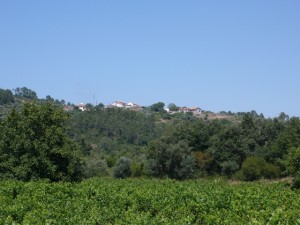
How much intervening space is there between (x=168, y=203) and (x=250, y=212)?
584 cm

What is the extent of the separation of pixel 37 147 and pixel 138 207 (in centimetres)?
1757

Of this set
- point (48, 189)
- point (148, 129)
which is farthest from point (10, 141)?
point (148, 129)

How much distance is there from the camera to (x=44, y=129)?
4053cm

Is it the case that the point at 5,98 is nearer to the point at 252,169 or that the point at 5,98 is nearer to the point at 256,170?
the point at 252,169

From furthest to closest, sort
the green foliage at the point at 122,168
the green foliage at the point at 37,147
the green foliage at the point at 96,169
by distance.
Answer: the green foliage at the point at 96,169, the green foliage at the point at 122,168, the green foliage at the point at 37,147

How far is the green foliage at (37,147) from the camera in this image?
129ft

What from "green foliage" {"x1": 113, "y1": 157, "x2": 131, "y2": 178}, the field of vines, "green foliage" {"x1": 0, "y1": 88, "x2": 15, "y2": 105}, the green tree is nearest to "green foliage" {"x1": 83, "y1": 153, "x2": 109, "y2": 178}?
"green foliage" {"x1": 113, "y1": 157, "x2": 131, "y2": 178}

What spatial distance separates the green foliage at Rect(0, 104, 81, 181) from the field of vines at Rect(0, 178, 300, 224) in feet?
30.5

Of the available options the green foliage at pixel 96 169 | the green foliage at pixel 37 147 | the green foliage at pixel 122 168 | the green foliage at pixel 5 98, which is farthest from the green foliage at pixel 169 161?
the green foliage at pixel 5 98

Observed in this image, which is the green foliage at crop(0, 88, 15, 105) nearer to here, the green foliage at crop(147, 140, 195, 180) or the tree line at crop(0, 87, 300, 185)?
the tree line at crop(0, 87, 300, 185)

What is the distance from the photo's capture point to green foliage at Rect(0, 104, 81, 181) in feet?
129

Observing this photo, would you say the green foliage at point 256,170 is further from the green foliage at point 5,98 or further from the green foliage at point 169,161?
the green foliage at point 5,98

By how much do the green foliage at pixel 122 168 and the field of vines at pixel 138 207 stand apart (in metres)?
38.5

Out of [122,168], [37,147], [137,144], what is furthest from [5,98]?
[37,147]
